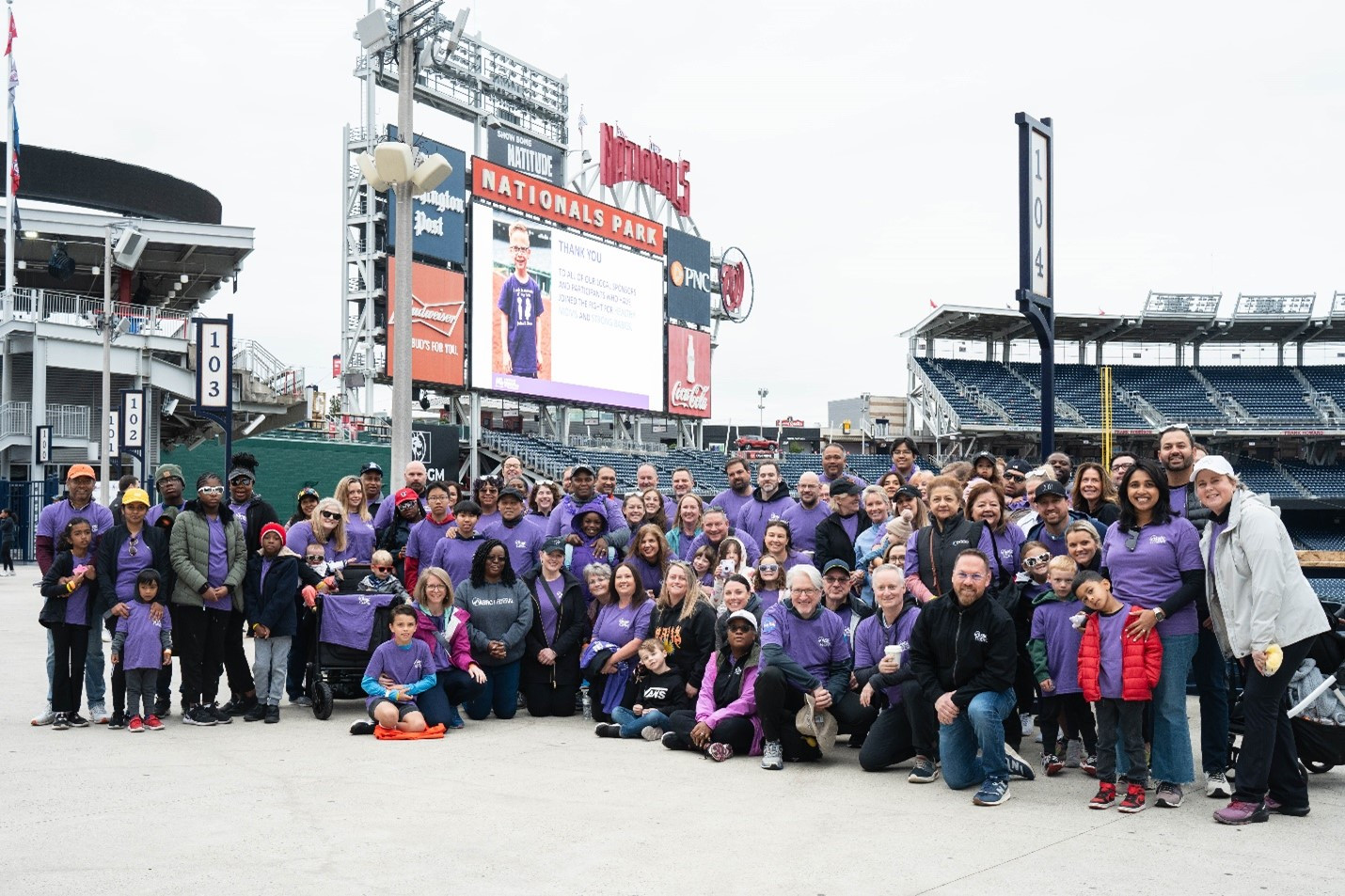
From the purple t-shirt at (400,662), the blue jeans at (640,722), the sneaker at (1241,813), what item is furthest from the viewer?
the purple t-shirt at (400,662)

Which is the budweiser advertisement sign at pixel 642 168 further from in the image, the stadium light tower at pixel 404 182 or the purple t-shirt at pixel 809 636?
the purple t-shirt at pixel 809 636

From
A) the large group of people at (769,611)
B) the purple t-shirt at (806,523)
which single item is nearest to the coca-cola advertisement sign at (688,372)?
the large group of people at (769,611)

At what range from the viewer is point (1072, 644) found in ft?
22.5

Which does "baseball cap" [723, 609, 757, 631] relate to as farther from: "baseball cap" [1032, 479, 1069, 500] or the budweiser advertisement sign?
the budweiser advertisement sign

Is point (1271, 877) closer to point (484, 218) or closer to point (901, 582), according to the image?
point (901, 582)

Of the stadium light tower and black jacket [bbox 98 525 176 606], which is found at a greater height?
the stadium light tower

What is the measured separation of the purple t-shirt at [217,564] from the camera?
346 inches

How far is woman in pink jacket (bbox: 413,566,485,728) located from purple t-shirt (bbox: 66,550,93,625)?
7.71 feet

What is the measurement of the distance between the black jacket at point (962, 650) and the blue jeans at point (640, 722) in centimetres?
217

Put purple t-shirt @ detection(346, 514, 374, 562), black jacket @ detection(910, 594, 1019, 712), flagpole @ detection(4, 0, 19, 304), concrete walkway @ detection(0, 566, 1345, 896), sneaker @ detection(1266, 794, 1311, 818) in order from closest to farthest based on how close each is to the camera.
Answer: concrete walkway @ detection(0, 566, 1345, 896), sneaker @ detection(1266, 794, 1311, 818), black jacket @ detection(910, 594, 1019, 712), purple t-shirt @ detection(346, 514, 374, 562), flagpole @ detection(4, 0, 19, 304)

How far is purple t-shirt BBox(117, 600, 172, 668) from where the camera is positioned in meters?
8.42

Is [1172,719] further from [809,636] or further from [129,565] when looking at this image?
[129,565]

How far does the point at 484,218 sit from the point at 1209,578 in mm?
29476

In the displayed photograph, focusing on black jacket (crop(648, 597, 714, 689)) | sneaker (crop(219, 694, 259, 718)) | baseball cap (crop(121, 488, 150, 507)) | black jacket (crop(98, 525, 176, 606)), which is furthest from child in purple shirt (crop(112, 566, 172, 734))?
black jacket (crop(648, 597, 714, 689))
